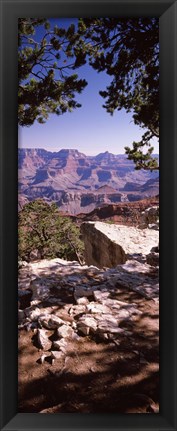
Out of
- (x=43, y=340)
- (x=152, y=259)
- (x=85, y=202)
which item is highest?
(x=85, y=202)

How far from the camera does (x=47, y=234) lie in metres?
1.44

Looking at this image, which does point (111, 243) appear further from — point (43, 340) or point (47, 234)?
point (43, 340)

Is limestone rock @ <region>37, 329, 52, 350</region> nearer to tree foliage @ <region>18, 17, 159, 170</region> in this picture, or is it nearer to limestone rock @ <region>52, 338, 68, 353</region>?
limestone rock @ <region>52, 338, 68, 353</region>

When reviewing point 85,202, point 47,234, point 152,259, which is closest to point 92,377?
point 152,259

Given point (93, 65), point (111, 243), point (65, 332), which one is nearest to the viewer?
point (65, 332)

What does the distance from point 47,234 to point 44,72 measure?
0.74 m

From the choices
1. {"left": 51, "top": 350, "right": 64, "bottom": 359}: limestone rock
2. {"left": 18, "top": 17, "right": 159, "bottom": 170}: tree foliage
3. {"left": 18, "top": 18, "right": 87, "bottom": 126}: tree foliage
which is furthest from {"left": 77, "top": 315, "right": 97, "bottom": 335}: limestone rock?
{"left": 18, "top": 18, "right": 87, "bottom": 126}: tree foliage

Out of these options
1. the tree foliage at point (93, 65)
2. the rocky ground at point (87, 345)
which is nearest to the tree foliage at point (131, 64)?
the tree foliage at point (93, 65)

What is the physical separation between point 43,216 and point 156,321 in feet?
2.26

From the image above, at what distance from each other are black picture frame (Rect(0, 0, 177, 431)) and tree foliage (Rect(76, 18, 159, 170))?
0.48ft
